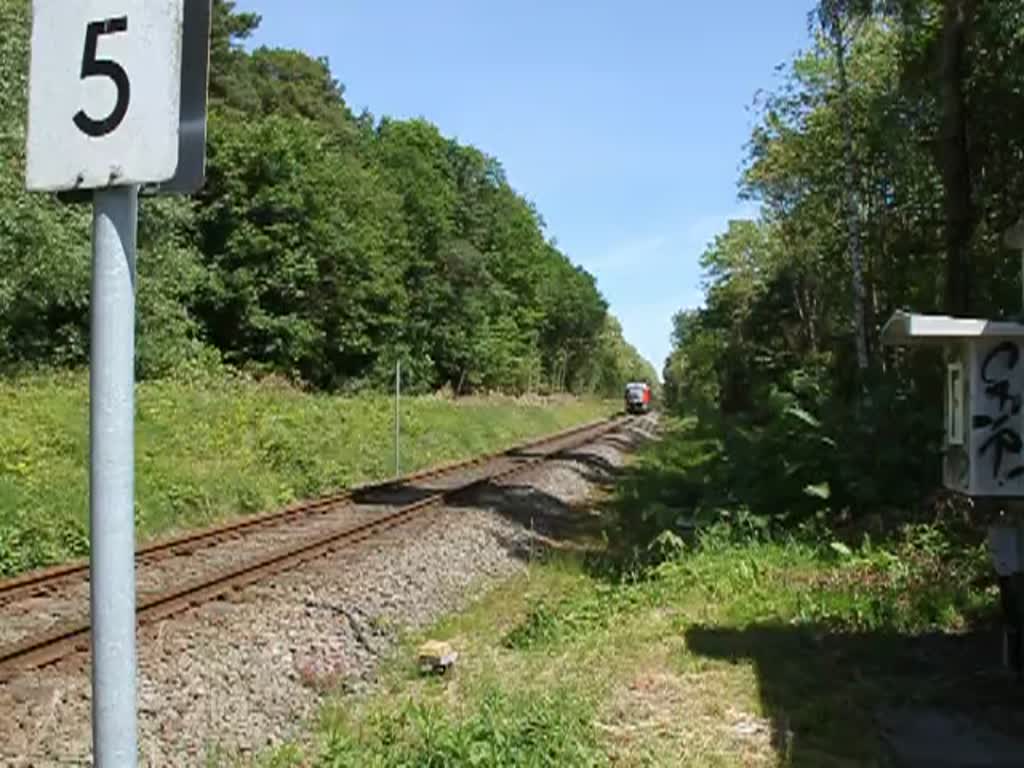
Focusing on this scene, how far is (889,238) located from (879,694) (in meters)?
18.7

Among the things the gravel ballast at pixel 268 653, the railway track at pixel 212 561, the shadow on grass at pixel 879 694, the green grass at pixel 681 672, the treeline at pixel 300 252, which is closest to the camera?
the green grass at pixel 681 672

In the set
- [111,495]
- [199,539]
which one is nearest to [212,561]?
[199,539]

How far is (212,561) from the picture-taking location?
12.6 metres

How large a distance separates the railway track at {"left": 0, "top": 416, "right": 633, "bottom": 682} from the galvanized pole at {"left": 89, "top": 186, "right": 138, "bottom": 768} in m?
6.02

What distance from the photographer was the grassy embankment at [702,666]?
573 cm

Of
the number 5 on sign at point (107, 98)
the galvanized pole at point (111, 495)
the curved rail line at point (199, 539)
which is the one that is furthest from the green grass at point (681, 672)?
the curved rail line at point (199, 539)

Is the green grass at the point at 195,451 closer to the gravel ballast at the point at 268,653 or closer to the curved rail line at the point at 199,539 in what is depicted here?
the curved rail line at the point at 199,539

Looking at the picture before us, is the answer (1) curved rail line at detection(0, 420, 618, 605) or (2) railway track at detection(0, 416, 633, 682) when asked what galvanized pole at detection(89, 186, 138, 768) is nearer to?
(2) railway track at detection(0, 416, 633, 682)

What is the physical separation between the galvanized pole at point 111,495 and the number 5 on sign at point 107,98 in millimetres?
75

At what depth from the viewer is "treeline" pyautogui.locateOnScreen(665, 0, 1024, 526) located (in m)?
13.9

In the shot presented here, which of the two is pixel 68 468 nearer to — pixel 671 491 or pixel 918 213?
pixel 671 491

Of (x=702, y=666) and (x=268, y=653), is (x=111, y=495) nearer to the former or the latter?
(x=702, y=666)

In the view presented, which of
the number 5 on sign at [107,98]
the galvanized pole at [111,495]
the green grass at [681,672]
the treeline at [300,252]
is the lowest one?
the green grass at [681,672]

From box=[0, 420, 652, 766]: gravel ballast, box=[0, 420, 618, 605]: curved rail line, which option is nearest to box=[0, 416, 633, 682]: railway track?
box=[0, 420, 618, 605]: curved rail line
